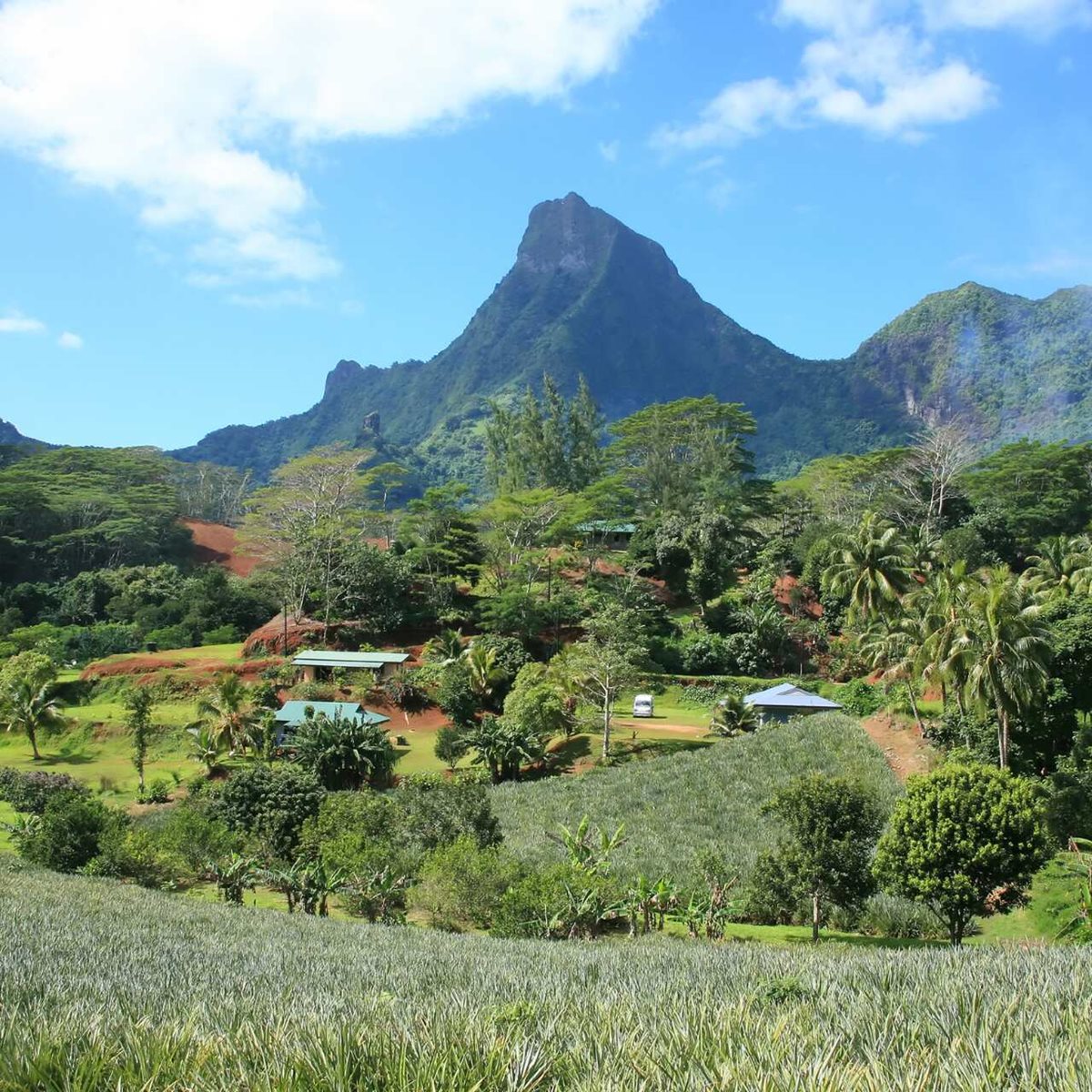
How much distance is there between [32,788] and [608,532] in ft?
119

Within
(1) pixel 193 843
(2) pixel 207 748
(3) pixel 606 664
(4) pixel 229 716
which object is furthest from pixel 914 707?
(2) pixel 207 748

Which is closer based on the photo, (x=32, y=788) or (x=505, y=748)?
(x=32, y=788)

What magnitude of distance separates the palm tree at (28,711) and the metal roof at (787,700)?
2974 centimetres

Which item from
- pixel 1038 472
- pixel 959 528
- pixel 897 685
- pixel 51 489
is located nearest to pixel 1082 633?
pixel 897 685

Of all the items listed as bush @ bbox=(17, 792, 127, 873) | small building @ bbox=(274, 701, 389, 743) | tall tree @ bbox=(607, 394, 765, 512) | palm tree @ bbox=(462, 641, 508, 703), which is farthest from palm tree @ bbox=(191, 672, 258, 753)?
tall tree @ bbox=(607, 394, 765, 512)

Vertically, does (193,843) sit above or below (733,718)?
below

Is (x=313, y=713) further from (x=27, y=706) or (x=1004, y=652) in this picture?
(x=1004, y=652)

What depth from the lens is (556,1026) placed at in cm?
464

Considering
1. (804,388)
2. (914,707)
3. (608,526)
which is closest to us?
(914,707)

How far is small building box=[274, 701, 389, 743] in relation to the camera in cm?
3509

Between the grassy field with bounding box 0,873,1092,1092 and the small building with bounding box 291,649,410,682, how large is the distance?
33.4 metres

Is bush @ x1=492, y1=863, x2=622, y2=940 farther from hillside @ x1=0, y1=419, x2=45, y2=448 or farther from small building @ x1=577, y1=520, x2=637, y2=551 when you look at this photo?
hillside @ x1=0, y1=419, x2=45, y2=448

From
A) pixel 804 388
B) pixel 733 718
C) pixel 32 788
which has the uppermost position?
pixel 804 388

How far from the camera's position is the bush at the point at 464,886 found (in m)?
18.1
